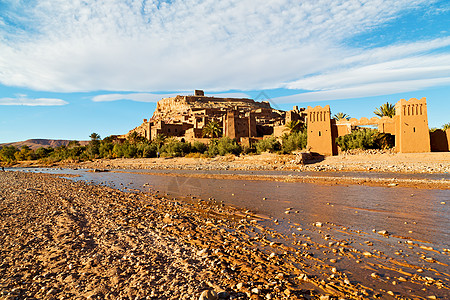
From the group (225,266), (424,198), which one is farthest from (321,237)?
(424,198)

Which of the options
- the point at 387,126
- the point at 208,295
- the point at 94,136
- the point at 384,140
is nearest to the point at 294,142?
the point at 384,140

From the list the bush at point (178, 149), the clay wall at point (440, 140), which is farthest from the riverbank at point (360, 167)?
the bush at point (178, 149)

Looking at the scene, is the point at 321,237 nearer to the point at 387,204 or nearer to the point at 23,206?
the point at 387,204

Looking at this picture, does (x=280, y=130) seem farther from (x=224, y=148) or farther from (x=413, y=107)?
(x=413, y=107)

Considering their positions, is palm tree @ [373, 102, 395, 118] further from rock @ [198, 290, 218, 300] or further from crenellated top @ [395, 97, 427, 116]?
rock @ [198, 290, 218, 300]

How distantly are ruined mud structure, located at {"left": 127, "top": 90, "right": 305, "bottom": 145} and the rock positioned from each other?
36770 mm

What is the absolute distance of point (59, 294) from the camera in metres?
3.25

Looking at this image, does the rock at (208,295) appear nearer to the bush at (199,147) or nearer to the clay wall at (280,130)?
the clay wall at (280,130)

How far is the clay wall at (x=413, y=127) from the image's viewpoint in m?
23.9

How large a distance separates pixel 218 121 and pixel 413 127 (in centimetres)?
3553

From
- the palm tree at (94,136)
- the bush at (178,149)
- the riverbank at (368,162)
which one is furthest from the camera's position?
the palm tree at (94,136)

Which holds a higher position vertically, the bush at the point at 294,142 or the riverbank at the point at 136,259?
the bush at the point at 294,142

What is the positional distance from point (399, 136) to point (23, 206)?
1141 inches

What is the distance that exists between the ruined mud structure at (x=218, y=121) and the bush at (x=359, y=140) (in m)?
12.6
